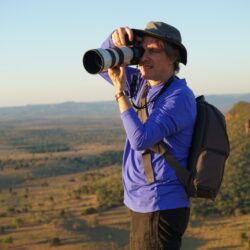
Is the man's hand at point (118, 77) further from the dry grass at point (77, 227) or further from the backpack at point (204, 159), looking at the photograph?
the dry grass at point (77, 227)

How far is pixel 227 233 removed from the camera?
58.6ft

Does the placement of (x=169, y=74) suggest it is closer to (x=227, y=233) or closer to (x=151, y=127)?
(x=151, y=127)

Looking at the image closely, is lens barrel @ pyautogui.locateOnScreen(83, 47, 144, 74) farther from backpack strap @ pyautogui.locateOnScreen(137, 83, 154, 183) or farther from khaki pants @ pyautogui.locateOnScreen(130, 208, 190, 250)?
khaki pants @ pyautogui.locateOnScreen(130, 208, 190, 250)

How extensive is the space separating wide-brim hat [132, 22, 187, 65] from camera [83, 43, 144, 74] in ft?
0.30

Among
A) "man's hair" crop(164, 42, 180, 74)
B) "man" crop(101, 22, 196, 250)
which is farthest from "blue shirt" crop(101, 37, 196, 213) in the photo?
"man's hair" crop(164, 42, 180, 74)

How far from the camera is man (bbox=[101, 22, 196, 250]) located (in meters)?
2.73

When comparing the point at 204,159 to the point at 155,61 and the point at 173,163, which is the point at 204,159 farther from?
the point at 155,61

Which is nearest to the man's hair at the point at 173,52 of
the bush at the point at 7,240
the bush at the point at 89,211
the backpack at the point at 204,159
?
the backpack at the point at 204,159

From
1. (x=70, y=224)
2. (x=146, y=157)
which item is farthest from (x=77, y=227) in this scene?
(x=146, y=157)

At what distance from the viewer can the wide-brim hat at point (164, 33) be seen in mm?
2873

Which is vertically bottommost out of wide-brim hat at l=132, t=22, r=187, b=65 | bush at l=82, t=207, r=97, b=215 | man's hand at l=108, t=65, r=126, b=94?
bush at l=82, t=207, r=97, b=215

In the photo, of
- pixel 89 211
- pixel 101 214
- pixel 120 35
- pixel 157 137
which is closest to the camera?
pixel 157 137

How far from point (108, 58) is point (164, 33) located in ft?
1.15

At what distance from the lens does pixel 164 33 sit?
288 cm
